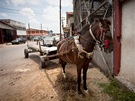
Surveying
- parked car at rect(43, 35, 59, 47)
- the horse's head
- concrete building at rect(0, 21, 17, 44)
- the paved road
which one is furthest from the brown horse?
concrete building at rect(0, 21, 17, 44)

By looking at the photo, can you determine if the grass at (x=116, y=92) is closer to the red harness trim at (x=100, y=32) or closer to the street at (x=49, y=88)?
the street at (x=49, y=88)

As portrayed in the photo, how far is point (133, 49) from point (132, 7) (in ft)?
3.82

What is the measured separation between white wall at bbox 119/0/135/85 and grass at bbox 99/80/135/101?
402 millimetres

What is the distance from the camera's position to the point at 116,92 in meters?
3.75

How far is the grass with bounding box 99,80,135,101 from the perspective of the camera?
132 inches

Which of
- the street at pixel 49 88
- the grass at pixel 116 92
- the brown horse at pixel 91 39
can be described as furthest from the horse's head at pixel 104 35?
the street at pixel 49 88

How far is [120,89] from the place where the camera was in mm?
3893

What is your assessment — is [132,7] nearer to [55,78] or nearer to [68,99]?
[68,99]

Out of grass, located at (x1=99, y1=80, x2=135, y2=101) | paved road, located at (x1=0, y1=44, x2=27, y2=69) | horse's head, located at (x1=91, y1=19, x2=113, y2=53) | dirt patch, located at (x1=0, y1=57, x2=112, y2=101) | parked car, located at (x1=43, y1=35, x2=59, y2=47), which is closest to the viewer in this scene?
horse's head, located at (x1=91, y1=19, x2=113, y2=53)

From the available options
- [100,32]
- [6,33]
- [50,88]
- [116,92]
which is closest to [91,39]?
[100,32]

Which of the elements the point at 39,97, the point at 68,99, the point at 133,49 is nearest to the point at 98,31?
the point at 133,49

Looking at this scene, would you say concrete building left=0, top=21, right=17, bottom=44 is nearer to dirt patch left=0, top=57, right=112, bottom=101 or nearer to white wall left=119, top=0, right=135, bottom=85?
dirt patch left=0, top=57, right=112, bottom=101

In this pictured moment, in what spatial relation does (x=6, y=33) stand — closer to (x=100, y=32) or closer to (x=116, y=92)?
(x=116, y=92)

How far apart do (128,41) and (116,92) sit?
1578mm
